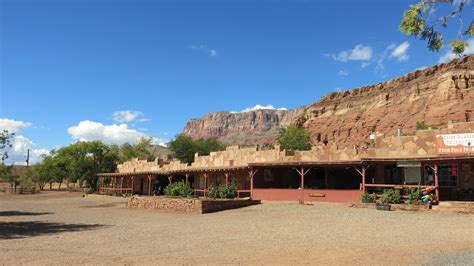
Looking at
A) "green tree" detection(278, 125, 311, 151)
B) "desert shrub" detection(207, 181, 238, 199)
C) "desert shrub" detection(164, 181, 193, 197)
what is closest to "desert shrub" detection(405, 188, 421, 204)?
"desert shrub" detection(207, 181, 238, 199)

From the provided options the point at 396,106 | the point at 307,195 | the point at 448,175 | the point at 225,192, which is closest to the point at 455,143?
the point at 448,175

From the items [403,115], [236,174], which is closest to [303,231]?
[236,174]

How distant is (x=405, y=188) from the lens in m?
21.1

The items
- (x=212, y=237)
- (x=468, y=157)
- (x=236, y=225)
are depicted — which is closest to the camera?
(x=212, y=237)

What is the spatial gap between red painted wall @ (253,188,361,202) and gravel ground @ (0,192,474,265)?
16.8 ft

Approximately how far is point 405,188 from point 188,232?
1255cm

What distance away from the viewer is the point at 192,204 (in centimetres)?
2170

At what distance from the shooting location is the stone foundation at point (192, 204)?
21359 mm

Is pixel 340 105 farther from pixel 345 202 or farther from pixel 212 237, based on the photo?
A: pixel 212 237

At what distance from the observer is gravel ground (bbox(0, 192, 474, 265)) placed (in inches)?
351

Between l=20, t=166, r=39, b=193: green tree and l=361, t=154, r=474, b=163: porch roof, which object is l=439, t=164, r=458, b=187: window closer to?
l=361, t=154, r=474, b=163: porch roof

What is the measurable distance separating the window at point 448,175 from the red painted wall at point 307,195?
14.3 feet

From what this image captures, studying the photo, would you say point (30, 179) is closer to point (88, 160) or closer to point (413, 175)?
point (88, 160)

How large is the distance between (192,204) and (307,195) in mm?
7332
